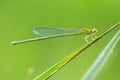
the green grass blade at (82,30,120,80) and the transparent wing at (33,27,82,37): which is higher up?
the green grass blade at (82,30,120,80)

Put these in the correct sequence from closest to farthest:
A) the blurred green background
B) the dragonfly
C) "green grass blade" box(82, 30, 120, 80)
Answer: "green grass blade" box(82, 30, 120, 80) < the dragonfly < the blurred green background

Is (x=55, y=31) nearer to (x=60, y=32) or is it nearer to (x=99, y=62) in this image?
(x=60, y=32)

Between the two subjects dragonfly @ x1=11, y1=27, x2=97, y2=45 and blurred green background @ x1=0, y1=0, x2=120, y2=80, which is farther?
blurred green background @ x1=0, y1=0, x2=120, y2=80

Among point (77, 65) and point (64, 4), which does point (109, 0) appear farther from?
point (77, 65)

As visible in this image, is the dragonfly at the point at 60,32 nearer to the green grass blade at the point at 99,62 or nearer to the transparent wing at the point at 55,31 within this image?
the transparent wing at the point at 55,31

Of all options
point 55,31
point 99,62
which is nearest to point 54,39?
point 55,31

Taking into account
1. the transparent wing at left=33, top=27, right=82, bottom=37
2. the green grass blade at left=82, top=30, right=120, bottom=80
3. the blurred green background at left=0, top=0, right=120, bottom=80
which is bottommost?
the blurred green background at left=0, top=0, right=120, bottom=80

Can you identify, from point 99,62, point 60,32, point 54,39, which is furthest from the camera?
point 54,39

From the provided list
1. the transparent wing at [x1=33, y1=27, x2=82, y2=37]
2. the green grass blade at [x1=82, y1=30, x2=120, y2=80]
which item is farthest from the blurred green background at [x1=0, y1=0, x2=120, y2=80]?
the green grass blade at [x1=82, y1=30, x2=120, y2=80]

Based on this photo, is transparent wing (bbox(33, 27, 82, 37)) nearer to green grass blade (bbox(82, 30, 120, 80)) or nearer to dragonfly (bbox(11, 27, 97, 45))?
dragonfly (bbox(11, 27, 97, 45))
